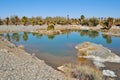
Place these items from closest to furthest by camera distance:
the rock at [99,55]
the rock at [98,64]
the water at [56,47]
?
→ the rock at [98,64] → the rock at [99,55] → the water at [56,47]

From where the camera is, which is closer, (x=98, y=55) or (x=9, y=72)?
(x=9, y=72)

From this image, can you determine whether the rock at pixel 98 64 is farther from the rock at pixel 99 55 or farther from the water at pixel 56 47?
the water at pixel 56 47

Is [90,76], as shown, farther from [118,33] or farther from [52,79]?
[118,33]

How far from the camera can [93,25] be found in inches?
4432

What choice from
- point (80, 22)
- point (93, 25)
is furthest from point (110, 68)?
point (80, 22)

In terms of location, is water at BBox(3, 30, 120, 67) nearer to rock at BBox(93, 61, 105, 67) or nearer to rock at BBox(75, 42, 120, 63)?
rock at BBox(75, 42, 120, 63)

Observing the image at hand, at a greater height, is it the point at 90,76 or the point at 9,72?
the point at 9,72

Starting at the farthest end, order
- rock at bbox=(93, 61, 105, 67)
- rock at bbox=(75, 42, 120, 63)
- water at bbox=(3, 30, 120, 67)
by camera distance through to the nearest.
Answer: water at bbox=(3, 30, 120, 67), rock at bbox=(75, 42, 120, 63), rock at bbox=(93, 61, 105, 67)

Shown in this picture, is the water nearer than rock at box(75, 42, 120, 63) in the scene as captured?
No

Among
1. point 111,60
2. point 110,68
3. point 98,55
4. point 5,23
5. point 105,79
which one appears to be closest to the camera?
point 105,79

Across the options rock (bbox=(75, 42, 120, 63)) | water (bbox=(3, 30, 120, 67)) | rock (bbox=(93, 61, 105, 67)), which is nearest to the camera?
rock (bbox=(93, 61, 105, 67))

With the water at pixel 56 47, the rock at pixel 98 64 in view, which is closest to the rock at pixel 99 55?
the rock at pixel 98 64

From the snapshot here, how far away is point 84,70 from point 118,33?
56.4 meters

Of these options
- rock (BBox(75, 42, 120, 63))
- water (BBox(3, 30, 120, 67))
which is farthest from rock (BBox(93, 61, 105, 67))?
water (BBox(3, 30, 120, 67))
